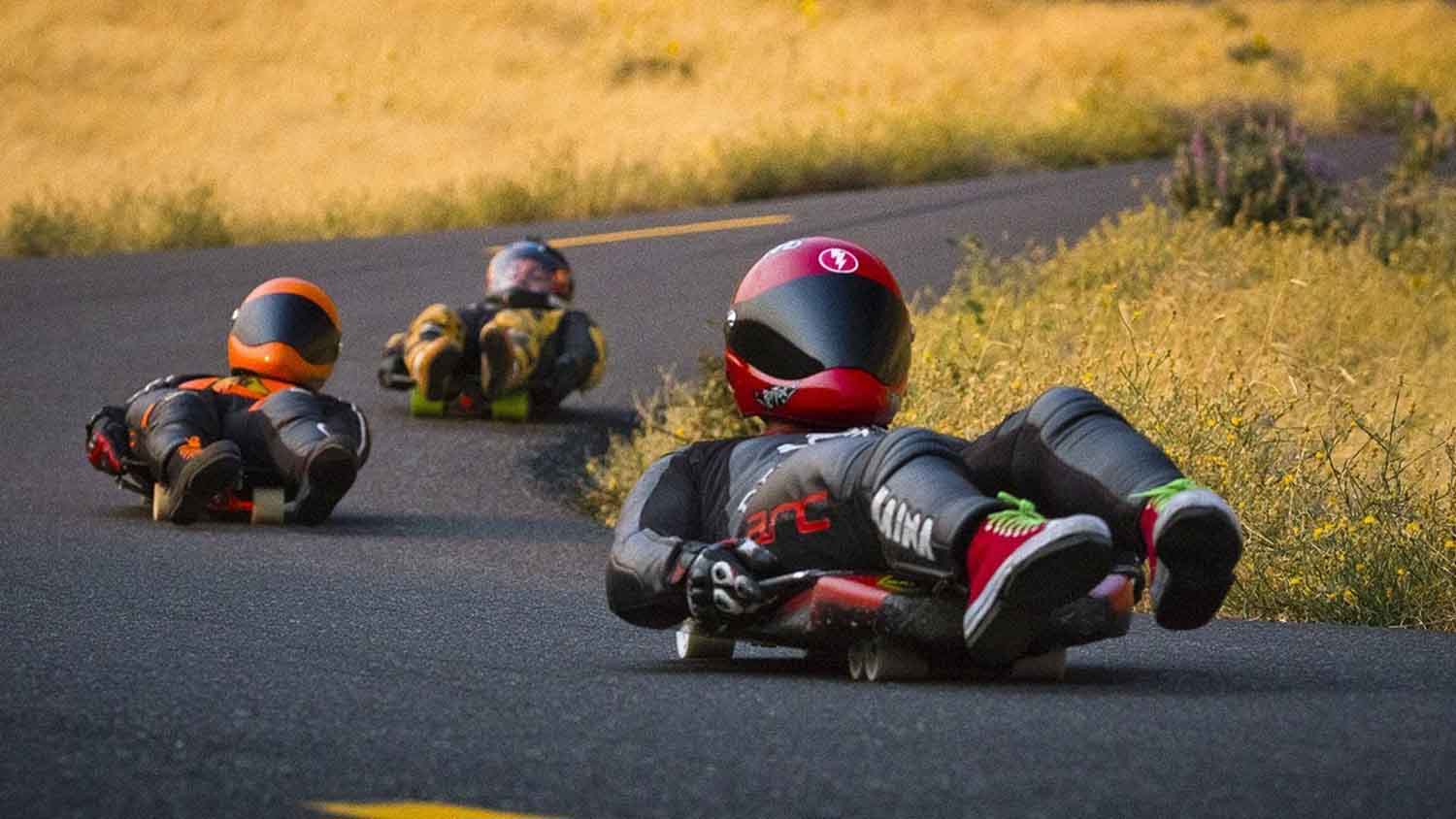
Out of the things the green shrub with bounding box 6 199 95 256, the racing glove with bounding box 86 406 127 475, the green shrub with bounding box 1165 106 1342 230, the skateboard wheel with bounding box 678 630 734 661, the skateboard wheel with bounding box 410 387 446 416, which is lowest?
the skateboard wheel with bounding box 410 387 446 416

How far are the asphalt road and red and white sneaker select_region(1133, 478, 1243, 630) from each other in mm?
A: 204

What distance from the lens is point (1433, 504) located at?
8242mm

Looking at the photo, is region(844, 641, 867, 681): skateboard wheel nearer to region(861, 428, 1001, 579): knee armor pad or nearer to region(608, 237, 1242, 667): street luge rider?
region(608, 237, 1242, 667): street luge rider

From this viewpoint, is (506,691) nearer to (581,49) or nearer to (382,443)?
(382,443)

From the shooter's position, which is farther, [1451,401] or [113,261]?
[113,261]

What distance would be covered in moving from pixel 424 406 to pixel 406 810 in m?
10.7

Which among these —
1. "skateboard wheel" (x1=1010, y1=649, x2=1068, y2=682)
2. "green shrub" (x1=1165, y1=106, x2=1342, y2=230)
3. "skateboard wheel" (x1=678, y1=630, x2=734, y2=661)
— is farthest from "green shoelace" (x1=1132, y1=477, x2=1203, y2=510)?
"green shrub" (x1=1165, y1=106, x2=1342, y2=230)

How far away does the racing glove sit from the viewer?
35.7 feet

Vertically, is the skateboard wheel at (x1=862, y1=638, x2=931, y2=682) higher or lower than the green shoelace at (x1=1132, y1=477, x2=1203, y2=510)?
lower

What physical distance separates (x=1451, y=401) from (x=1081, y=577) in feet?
24.7

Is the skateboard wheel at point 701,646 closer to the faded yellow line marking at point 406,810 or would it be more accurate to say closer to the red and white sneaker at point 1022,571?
the red and white sneaker at point 1022,571

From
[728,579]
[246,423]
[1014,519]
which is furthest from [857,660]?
[246,423]

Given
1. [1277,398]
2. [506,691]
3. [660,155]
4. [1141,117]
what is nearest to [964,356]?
[1277,398]

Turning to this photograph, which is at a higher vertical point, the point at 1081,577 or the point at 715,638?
the point at 1081,577
